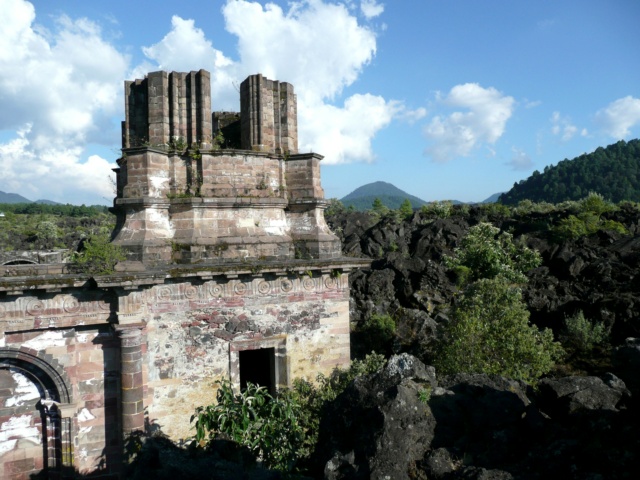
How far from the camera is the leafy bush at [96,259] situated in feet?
31.4

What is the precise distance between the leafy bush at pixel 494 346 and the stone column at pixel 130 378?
8.06 meters

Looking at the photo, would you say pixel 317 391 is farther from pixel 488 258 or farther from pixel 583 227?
pixel 583 227

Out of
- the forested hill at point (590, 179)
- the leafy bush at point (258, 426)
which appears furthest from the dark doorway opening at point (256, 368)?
the forested hill at point (590, 179)

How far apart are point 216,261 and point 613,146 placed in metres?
168

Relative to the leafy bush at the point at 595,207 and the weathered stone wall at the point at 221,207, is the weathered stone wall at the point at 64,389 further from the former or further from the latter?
the leafy bush at the point at 595,207

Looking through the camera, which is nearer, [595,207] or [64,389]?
[64,389]

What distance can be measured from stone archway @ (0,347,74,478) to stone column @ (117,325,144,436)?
3.48 ft

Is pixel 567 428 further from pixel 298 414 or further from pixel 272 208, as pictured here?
pixel 272 208

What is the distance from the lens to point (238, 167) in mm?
11719

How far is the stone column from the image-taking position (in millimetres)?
9680

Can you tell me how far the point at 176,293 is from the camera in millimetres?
10516

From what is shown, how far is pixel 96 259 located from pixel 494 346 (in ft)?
34.1

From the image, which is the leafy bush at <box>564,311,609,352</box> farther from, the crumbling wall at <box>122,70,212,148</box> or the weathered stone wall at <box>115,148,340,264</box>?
the crumbling wall at <box>122,70,212,148</box>

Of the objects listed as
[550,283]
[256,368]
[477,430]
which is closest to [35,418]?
[256,368]
